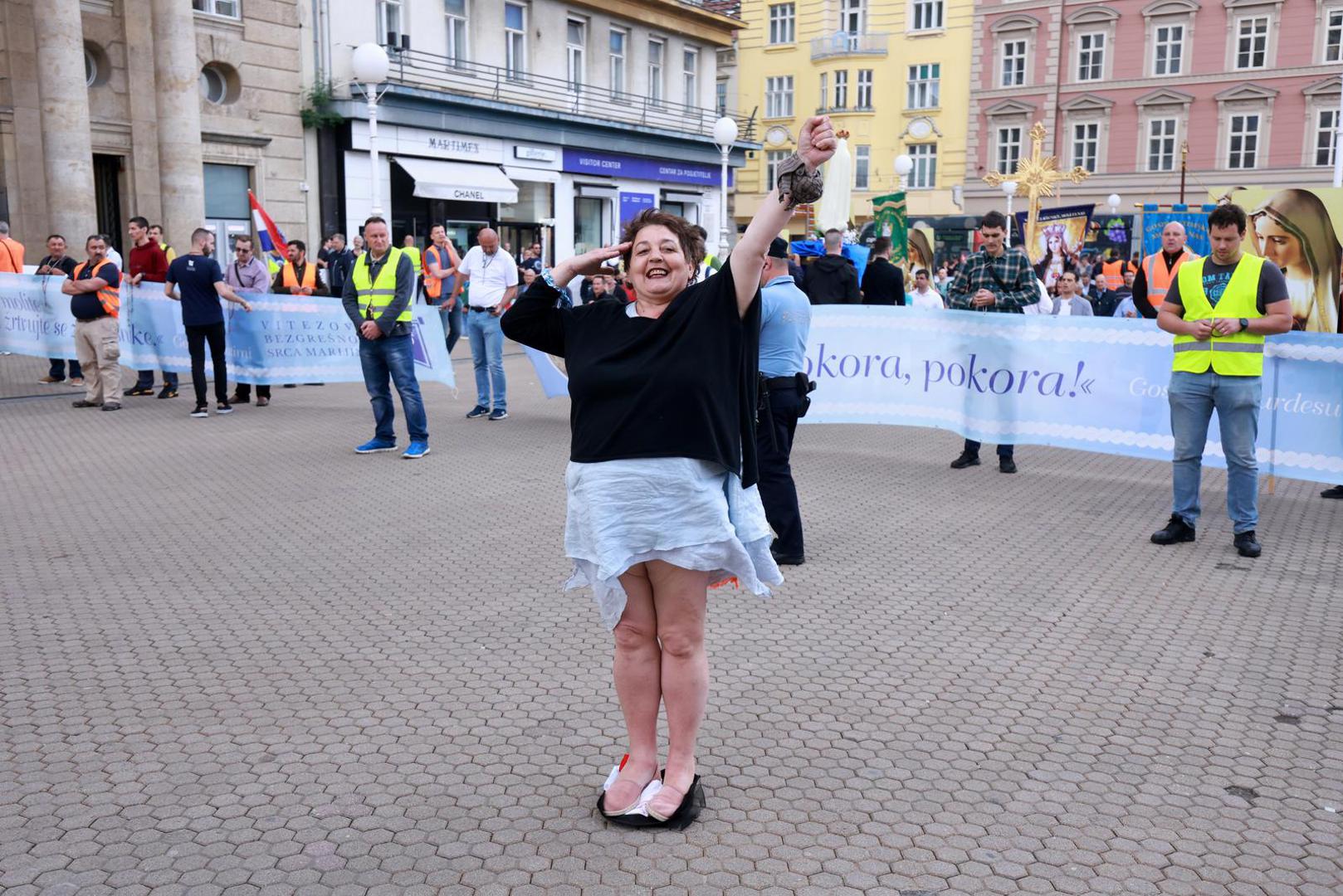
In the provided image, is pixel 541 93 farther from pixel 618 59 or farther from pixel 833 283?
pixel 833 283

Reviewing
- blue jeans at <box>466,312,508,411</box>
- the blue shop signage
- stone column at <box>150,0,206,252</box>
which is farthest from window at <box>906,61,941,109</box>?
blue jeans at <box>466,312,508,411</box>

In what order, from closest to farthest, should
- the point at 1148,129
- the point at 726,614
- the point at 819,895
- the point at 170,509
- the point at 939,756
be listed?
the point at 819,895 < the point at 939,756 < the point at 726,614 < the point at 170,509 < the point at 1148,129

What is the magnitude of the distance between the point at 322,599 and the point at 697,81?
3615 centimetres

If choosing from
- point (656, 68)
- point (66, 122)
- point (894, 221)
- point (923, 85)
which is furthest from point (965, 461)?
point (923, 85)

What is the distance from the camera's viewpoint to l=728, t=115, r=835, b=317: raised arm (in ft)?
10.1

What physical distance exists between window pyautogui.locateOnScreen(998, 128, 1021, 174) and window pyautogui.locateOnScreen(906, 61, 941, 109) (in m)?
3.36

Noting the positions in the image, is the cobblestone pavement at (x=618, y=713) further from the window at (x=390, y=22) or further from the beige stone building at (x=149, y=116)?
the window at (x=390, y=22)

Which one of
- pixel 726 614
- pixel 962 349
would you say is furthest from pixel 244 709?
pixel 962 349

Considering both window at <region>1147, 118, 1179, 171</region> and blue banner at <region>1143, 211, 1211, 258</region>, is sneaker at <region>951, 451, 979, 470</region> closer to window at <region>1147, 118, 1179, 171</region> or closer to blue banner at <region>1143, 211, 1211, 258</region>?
blue banner at <region>1143, 211, 1211, 258</region>

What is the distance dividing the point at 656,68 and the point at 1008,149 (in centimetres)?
2147

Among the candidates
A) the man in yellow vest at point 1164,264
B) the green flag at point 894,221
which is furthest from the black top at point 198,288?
the green flag at point 894,221

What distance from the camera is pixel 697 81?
39.5 metres

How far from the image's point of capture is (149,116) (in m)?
23.0

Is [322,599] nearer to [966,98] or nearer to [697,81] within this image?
[697,81]
